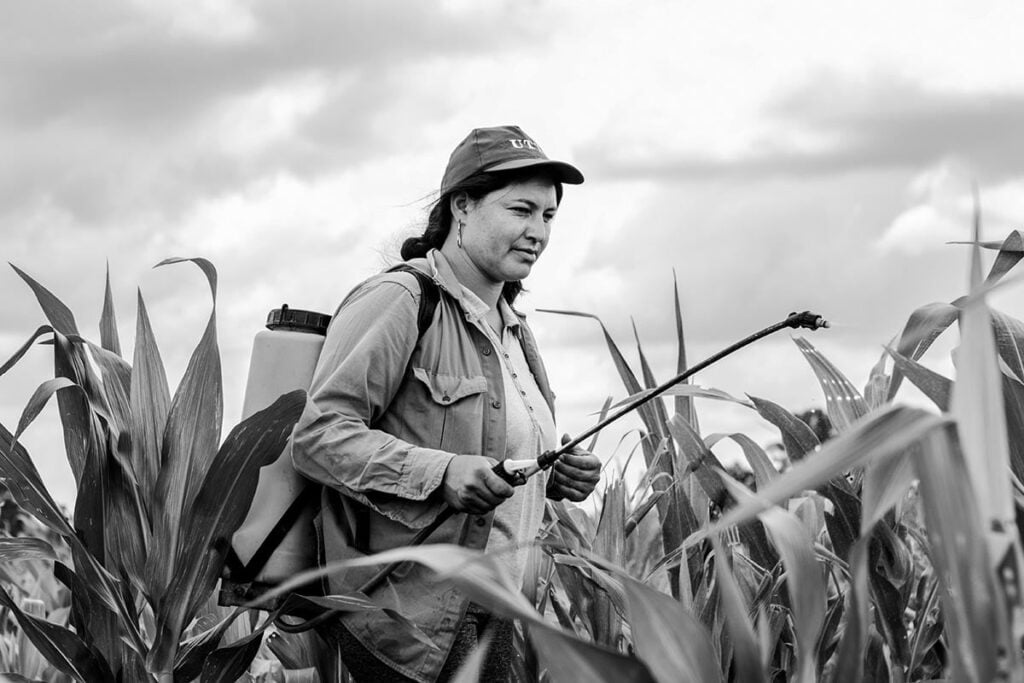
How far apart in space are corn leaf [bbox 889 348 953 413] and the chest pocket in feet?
2.80

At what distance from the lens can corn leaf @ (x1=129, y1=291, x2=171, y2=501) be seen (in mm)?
2332

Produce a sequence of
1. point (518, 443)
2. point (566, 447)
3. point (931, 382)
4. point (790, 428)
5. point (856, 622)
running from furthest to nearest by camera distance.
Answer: point (518, 443) < point (790, 428) < point (566, 447) < point (931, 382) < point (856, 622)

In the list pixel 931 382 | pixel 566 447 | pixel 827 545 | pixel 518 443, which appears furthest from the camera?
pixel 827 545

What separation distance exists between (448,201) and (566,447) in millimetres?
887

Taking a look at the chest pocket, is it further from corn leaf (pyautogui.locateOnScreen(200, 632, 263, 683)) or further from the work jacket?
corn leaf (pyautogui.locateOnScreen(200, 632, 263, 683))

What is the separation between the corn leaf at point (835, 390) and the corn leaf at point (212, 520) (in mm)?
831

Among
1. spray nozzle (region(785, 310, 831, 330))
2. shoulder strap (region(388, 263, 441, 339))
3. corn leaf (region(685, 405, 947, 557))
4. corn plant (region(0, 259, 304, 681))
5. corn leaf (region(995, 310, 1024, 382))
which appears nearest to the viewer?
corn leaf (region(685, 405, 947, 557))

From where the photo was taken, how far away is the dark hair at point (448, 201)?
253 cm

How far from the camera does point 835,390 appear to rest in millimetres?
2193

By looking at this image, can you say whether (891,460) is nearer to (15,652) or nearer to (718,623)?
(718,623)

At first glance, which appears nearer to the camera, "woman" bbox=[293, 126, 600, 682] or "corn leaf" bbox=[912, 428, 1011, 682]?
"corn leaf" bbox=[912, 428, 1011, 682]

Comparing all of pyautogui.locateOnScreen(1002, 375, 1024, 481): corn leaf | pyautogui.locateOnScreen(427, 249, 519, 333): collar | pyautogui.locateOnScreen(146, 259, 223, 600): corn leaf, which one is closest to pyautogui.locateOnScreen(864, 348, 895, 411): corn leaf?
pyautogui.locateOnScreen(1002, 375, 1024, 481): corn leaf

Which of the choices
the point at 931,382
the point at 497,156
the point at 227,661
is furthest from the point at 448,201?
the point at 931,382

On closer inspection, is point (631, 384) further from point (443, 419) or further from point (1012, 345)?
point (1012, 345)
